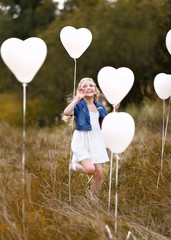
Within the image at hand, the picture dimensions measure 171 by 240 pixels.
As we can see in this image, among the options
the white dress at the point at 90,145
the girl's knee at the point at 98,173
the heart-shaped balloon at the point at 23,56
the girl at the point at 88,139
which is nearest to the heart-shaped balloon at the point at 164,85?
the girl at the point at 88,139

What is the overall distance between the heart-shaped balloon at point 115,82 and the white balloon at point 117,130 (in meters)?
0.45

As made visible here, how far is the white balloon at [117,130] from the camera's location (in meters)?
2.02

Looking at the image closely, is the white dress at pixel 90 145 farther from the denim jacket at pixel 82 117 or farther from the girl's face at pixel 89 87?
the girl's face at pixel 89 87

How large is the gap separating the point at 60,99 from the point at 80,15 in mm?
3157

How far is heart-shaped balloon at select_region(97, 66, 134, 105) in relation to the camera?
245cm

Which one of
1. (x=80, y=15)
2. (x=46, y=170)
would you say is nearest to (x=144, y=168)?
(x=46, y=170)

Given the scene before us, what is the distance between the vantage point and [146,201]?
2.74m

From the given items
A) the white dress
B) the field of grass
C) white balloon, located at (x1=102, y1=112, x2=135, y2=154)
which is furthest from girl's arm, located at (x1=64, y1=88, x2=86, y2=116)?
white balloon, located at (x1=102, y1=112, x2=135, y2=154)

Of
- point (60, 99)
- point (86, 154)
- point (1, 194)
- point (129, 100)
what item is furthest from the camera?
point (60, 99)

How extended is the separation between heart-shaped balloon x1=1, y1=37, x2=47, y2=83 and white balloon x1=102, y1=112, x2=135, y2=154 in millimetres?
624

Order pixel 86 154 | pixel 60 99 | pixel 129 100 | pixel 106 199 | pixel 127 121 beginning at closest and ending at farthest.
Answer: pixel 127 121 < pixel 106 199 < pixel 86 154 < pixel 129 100 < pixel 60 99

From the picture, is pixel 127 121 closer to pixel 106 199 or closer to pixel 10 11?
pixel 106 199

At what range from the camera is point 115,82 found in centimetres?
245

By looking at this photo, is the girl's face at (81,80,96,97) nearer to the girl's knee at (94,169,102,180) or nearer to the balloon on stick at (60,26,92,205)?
the balloon on stick at (60,26,92,205)
